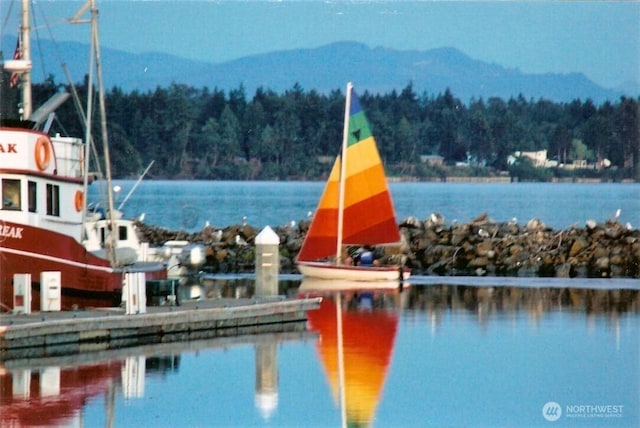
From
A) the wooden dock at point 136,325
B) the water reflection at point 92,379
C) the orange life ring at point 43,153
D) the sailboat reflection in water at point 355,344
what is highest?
the orange life ring at point 43,153

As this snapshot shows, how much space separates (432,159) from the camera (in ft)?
411

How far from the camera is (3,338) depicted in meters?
25.9

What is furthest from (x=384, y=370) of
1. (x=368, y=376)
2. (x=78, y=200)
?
(x=78, y=200)

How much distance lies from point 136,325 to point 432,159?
9773 cm

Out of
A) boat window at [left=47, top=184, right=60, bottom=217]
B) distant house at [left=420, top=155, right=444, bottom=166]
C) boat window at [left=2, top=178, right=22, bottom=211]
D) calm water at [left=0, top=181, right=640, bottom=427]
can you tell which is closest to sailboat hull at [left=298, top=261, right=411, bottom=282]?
calm water at [left=0, top=181, right=640, bottom=427]

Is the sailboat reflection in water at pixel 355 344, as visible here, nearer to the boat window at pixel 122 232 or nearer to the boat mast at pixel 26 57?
the boat window at pixel 122 232

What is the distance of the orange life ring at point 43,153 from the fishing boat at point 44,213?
2 centimetres

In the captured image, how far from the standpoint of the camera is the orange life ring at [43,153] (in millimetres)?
28859

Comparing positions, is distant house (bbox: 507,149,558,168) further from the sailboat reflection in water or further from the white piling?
the white piling

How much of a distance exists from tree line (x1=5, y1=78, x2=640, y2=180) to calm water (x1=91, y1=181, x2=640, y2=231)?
286 cm

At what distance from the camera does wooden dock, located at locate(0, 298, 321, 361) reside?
26281mm

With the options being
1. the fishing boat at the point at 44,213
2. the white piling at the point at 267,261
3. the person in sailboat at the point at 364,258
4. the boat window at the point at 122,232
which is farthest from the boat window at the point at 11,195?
the person in sailboat at the point at 364,258

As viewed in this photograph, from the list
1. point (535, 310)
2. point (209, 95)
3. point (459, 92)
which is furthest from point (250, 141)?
point (535, 310)

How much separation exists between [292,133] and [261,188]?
136 ft
